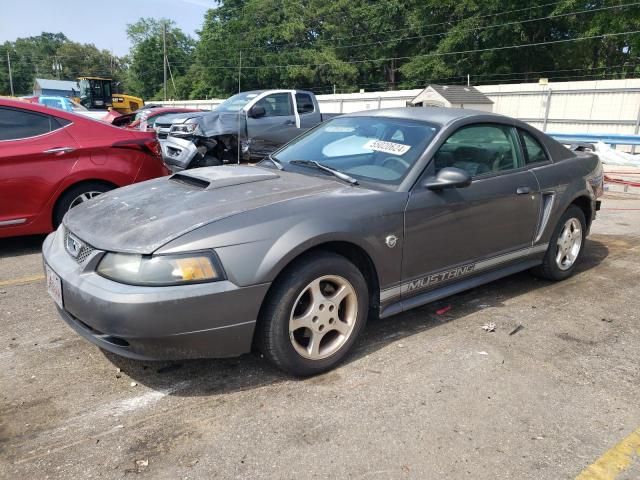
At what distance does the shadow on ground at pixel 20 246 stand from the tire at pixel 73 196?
0.46 meters

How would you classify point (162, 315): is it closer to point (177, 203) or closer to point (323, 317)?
point (177, 203)

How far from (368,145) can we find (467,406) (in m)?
1.92

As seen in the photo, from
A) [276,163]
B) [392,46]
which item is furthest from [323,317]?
[392,46]

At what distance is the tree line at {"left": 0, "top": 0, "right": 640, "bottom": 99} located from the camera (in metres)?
40.3

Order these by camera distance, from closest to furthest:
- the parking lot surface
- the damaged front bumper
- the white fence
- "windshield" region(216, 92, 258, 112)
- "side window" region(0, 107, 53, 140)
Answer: the parking lot surface → "side window" region(0, 107, 53, 140) → the damaged front bumper → "windshield" region(216, 92, 258, 112) → the white fence

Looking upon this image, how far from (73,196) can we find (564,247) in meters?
4.85


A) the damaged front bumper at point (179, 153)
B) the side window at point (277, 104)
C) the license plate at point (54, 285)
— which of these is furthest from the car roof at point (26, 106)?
the side window at point (277, 104)

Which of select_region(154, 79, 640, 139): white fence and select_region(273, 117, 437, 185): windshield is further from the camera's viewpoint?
select_region(154, 79, 640, 139): white fence

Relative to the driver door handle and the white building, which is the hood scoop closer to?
the driver door handle

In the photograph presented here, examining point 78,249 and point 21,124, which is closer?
point 78,249

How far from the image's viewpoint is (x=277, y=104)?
35.4 ft

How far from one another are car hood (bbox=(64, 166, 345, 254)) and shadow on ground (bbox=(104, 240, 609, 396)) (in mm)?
810

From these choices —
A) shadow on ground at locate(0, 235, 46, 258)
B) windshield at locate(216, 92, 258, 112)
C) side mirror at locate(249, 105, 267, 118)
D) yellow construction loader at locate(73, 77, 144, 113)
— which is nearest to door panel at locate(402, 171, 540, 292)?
shadow on ground at locate(0, 235, 46, 258)

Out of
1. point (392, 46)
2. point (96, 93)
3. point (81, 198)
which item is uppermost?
point (392, 46)
